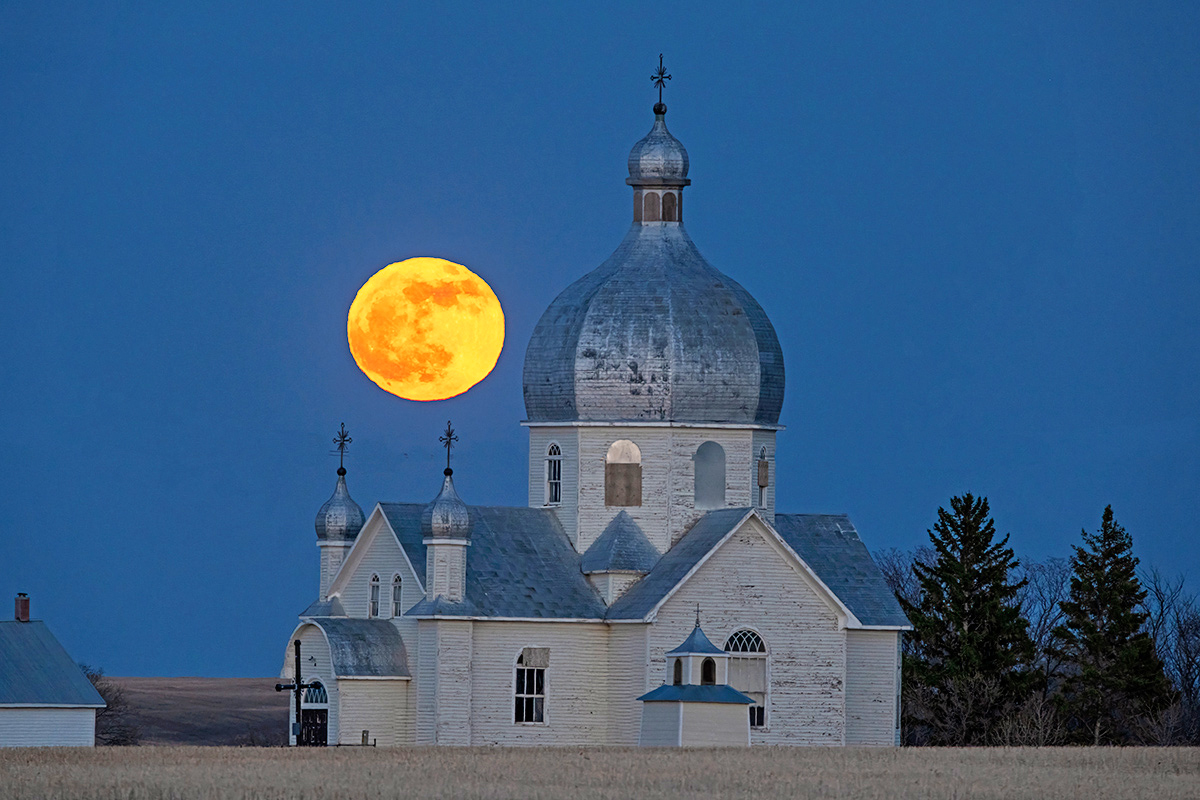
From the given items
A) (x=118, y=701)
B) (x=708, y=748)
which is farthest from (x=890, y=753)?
(x=118, y=701)

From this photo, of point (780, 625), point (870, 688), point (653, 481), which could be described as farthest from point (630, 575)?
point (870, 688)

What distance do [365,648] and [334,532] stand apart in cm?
547

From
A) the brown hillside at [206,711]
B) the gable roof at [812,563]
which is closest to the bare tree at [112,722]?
the brown hillside at [206,711]

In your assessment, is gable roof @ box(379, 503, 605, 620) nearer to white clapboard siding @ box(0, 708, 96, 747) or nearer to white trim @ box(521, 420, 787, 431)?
white trim @ box(521, 420, 787, 431)

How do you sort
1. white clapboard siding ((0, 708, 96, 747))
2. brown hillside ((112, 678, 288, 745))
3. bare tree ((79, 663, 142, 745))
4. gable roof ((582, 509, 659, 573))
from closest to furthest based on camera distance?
gable roof ((582, 509, 659, 573)) → white clapboard siding ((0, 708, 96, 747)) → bare tree ((79, 663, 142, 745)) → brown hillside ((112, 678, 288, 745))

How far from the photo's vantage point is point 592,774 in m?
44.1

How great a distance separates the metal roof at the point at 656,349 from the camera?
60.8m

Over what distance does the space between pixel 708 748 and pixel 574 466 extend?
977 cm

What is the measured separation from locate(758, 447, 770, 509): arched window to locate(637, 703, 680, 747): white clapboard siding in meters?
7.54

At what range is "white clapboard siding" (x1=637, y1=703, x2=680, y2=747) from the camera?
55500 mm

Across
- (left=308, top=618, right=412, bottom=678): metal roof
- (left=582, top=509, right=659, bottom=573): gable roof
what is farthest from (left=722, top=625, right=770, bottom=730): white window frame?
(left=308, top=618, right=412, bottom=678): metal roof

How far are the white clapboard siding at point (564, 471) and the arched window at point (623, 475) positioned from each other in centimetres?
75

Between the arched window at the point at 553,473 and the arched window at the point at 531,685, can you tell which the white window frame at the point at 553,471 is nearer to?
the arched window at the point at 553,473

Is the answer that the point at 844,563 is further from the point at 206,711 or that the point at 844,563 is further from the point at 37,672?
the point at 206,711
